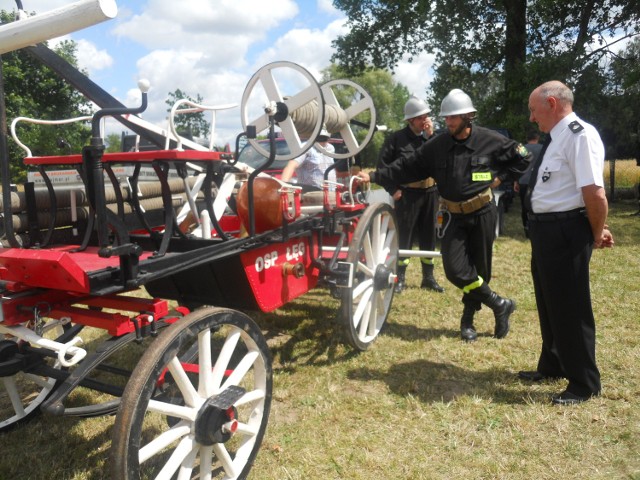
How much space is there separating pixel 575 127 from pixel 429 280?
3.25 meters

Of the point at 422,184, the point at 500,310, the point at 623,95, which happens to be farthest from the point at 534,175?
the point at 623,95

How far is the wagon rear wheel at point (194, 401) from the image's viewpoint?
1.89 metres

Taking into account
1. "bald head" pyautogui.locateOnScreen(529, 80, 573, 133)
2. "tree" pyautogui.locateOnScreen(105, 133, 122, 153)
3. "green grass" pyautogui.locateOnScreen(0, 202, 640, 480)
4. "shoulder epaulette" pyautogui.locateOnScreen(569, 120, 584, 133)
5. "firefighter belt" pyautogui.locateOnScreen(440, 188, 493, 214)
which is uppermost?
"tree" pyautogui.locateOnScreen(105, 133, 122, 153)

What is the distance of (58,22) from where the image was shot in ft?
4.43

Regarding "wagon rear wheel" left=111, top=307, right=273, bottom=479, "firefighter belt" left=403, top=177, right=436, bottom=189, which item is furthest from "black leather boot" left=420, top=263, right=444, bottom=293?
"wagon rear wheel" left=111, top=307, right=273, bottom=479

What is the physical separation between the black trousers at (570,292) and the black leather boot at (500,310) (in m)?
0.97

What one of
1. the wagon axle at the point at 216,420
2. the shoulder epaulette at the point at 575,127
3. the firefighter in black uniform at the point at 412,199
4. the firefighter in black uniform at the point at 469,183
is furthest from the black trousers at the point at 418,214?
the wagon axle at the point at 216,420

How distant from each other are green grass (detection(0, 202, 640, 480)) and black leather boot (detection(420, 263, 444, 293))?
112cm

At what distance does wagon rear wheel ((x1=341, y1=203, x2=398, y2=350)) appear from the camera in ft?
12.0

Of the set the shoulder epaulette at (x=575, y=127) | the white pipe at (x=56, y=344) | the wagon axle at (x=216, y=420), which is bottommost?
the wagon axle at (x=216, y=420)

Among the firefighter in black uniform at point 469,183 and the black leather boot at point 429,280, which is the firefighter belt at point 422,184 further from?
the firefighter in black uniform at point 469,183

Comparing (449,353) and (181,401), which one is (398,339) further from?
(181,401)

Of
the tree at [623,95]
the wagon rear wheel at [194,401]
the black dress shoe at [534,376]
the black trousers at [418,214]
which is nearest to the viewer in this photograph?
the wagon rear wheel at [194,401]

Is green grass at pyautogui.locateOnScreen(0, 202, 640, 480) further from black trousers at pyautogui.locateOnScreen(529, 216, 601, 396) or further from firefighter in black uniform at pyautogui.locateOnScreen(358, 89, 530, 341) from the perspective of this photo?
firefighter in black uniform at pyautogui.locateOnScreen(358, 89, 530, 341)
